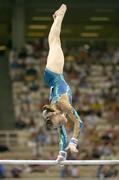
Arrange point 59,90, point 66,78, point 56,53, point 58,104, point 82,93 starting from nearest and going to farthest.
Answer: point 58,104
point 59,90
point 56,53
point 82,93
point 66,78

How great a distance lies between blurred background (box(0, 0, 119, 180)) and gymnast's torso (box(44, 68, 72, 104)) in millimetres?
5269

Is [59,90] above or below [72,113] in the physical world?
above

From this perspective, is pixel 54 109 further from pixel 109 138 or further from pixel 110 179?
pixel 109 138

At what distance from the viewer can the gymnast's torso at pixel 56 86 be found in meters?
11.1

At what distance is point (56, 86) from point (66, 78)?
9812 millimetres

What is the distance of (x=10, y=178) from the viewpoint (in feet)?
52.4

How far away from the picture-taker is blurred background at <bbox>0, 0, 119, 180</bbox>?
18.5m

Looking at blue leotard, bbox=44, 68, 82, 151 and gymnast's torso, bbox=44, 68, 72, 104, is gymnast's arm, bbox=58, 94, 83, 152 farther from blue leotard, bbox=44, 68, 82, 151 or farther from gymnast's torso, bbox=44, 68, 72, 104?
gymnast's torso, bbox=44, 68, 72, 104

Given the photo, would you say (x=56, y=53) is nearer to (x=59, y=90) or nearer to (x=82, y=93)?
(x=59, y=90)

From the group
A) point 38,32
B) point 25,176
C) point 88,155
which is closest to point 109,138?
point 88,155

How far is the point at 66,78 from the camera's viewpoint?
21.0m

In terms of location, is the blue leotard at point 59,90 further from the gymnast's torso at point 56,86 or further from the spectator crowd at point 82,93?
the spectator crowd at point 82,93

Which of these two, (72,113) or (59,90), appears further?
(59,90)

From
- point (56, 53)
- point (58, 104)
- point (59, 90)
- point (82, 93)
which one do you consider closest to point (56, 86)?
→ point (59, 90)
